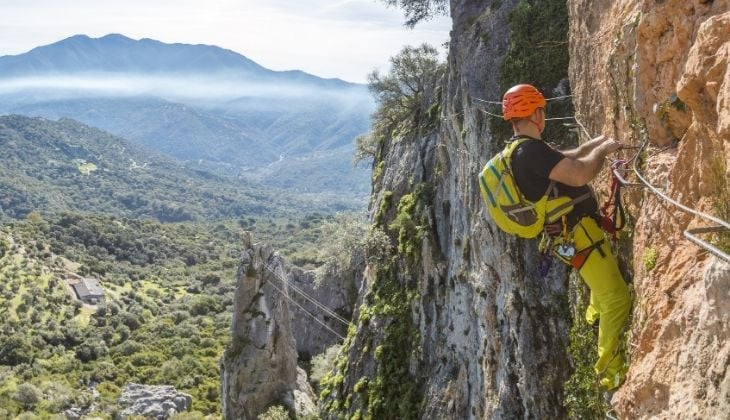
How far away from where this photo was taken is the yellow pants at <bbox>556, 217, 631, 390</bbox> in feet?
18.7

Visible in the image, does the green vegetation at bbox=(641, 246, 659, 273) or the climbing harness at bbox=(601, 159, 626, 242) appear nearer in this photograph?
the green vegetation at bbox=(641, 246, 659, 273)

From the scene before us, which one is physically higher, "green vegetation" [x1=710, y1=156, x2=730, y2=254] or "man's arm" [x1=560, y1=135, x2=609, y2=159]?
"man's arm" [x1=560, y1=135, x2=609, y2=159]

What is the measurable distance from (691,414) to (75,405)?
6750 cm

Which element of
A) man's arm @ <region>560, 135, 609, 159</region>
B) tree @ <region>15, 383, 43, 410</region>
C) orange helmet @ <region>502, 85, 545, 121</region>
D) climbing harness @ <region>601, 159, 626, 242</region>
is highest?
orange helmet @ <region>502, 85, 545, 121</region>

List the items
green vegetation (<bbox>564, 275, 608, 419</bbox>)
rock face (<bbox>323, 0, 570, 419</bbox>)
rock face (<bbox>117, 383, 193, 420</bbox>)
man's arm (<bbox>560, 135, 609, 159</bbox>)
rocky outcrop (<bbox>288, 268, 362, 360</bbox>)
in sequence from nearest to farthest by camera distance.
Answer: man's arm (<bbox>560, 135, 609, 159</bbox>) → green vegetation (<bbox>564, 275, 608, 419</bbox>) → rock face (<bbox>323, 0, 570, 419</bbox>) → rocky outcrop (<bbox>288, 268, 362, 360</bbox>) → rock face (<bbox>117, 383, 193, 420</bbox>)

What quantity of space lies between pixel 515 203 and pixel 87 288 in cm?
11230

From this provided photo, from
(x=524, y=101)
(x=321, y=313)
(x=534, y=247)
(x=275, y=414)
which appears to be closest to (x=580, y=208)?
(x=524, y=101)

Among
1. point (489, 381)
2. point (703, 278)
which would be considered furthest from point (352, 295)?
point (703, 278)

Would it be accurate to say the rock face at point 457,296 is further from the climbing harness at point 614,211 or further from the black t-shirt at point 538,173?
the black t-shirt at point 538,173

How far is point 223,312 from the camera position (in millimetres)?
100625

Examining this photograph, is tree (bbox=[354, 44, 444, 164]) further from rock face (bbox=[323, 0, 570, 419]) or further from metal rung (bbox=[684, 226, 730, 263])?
metal rung (bbox=[684, 226, 730, 263])

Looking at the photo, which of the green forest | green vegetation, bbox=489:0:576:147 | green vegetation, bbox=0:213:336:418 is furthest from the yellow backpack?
green vegetation, bbox=0:213:336:418

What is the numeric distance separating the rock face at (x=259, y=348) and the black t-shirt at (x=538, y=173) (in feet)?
91.8

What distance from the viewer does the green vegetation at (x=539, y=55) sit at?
40.8 ft
